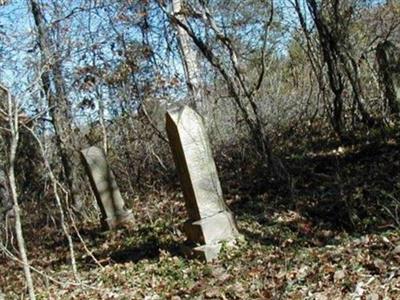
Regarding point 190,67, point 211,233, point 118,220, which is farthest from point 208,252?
point 190,67

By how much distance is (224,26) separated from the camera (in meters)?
12.8

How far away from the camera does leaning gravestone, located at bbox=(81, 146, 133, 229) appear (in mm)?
9930

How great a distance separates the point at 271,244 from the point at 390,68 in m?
4.76

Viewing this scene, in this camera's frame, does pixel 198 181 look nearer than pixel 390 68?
Yes

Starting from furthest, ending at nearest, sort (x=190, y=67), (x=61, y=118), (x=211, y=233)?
(x=190, y=67) → (x=61, y=118) → (x=211, y=233)

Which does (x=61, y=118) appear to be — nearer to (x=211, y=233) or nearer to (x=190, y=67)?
(x=190, y=67)

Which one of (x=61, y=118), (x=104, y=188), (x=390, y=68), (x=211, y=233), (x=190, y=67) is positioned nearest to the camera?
(x=211, y=233)

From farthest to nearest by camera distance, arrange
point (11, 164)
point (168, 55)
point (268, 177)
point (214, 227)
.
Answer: point (168, 55), point (268, 177), point (214, 227), point (11, 164)

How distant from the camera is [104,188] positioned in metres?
10.1

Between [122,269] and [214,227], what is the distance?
132cm

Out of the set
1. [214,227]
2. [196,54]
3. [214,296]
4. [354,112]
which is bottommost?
[214,296]

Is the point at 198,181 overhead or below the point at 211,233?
overhead

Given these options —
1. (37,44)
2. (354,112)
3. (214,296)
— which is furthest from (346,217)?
(37,44)

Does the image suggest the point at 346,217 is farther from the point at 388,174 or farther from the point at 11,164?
the point at 11,164
